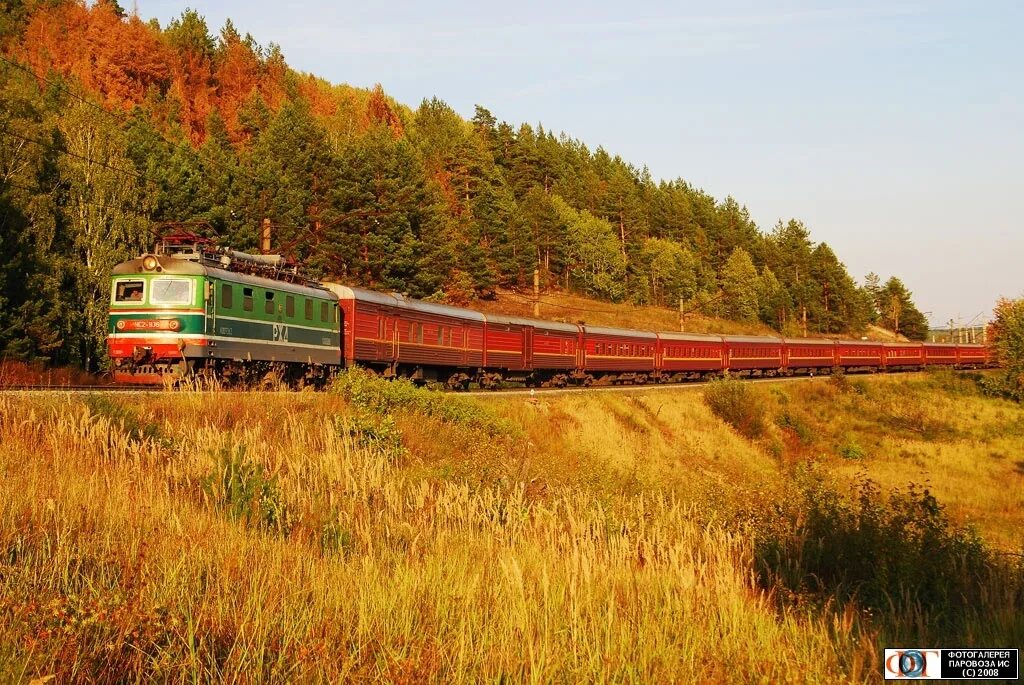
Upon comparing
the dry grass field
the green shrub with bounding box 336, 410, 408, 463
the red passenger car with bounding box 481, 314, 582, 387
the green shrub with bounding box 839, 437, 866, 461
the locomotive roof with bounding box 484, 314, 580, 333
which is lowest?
the green shrub with bounding box 839, 437, 866, 461

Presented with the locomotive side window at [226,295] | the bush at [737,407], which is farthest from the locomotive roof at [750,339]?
the locomotive side window at [226,295]

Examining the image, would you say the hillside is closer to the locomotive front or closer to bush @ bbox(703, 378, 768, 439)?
bush @ bbox(703, 378, 768, 439)

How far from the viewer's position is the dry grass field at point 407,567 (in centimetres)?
536

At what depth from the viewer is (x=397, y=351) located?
1205 inches

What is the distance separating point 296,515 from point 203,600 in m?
3.43

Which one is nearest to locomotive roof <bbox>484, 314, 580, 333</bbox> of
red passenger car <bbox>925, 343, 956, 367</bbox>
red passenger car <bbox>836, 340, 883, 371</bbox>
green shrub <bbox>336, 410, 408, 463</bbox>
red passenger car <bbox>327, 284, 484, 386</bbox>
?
red passenger car <bbox>327, 284, 484, 386</bbox>

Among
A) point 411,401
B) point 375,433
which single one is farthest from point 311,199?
point 375,433

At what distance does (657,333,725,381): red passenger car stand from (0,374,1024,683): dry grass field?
34585 mm

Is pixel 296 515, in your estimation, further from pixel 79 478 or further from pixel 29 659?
pixel 29 659

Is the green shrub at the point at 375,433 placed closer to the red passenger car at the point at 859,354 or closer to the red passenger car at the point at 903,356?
the red passenger car at the point at 859,354

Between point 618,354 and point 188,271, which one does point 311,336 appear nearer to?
point 188,271

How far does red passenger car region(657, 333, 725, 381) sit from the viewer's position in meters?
51.0

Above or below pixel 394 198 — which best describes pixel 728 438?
below

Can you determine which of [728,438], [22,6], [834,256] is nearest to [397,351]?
[728,438]
